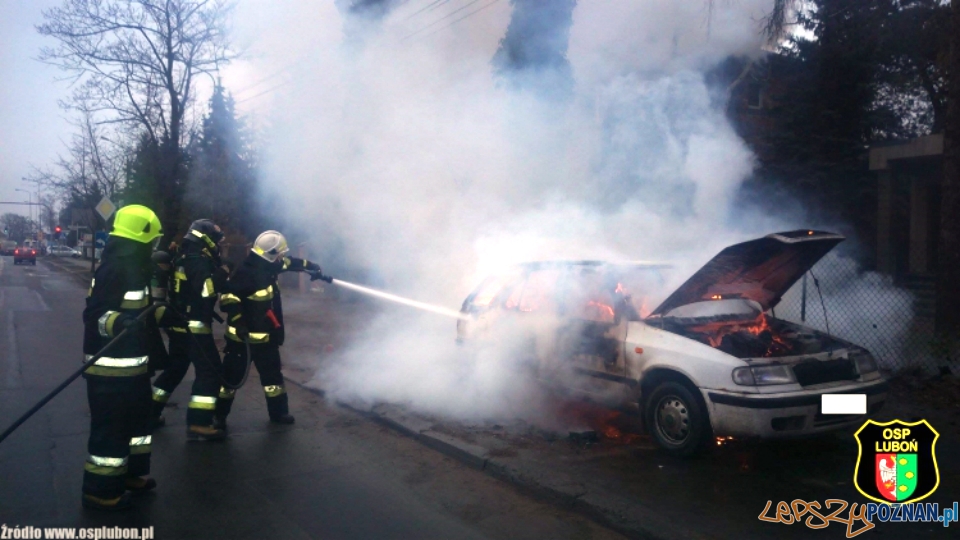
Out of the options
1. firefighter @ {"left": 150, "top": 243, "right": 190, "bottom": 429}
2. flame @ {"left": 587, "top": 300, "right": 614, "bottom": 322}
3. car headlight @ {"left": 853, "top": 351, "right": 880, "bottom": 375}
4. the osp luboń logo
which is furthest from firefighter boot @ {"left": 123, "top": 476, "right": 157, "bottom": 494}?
car headlight @ {"left": 853, "top": 351, "right": 880, "bottom": 375}

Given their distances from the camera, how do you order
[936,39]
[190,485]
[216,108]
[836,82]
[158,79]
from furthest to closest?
[216,108]
[158,79]
[836,82]
[936,39]
[190,485]

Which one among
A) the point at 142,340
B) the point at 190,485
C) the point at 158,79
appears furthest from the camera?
the point at 158,79

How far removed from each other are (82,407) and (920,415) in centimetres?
829

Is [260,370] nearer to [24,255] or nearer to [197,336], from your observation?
[197,336]

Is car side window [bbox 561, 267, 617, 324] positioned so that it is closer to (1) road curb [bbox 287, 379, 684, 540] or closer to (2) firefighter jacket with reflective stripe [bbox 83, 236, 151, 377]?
(1) road curb [bbox 287, 379, 684, 540]

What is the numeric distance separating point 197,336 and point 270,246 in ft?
3.43

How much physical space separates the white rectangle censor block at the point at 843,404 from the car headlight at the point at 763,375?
0.27 m

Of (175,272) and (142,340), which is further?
(175,272)

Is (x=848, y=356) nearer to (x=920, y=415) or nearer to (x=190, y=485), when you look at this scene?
(x=920, y=415)

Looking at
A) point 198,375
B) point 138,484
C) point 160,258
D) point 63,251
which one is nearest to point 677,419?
point 138,484

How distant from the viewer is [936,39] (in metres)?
14.8

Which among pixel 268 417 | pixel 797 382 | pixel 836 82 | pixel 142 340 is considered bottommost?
pixel 268 417

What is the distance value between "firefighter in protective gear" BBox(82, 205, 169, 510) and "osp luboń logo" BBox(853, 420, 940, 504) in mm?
4654

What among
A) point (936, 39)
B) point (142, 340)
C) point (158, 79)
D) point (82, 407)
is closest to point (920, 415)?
point (142, 340)
